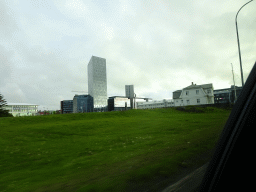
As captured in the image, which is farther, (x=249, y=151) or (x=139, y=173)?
(x=139, y=173)

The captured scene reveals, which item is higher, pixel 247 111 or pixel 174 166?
pixel 247 111

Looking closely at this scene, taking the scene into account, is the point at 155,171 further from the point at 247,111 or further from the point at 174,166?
the point at 247,111

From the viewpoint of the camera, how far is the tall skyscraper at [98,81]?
96375mm

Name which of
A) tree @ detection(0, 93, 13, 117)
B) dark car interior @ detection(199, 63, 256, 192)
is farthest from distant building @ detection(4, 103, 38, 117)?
dark car interior @ detection(199, 63, 256, 192)

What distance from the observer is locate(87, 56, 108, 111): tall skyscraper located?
3794 inches

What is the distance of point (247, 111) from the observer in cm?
75

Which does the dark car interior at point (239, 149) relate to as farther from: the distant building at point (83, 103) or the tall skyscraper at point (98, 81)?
the distant building at point (83, 103)

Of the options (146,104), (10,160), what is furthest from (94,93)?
(10,160)

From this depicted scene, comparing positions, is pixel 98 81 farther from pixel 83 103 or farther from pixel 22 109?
pixel 22 109

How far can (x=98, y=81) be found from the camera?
103 m

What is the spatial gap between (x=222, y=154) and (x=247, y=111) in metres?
0.24

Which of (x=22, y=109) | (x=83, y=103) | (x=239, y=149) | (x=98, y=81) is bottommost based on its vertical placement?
(x=239, y=149)

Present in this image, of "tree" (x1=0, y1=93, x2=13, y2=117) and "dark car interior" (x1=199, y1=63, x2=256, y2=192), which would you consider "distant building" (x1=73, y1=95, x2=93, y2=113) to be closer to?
"tree" (x1=0, y1=93, x2=13, y2=117)

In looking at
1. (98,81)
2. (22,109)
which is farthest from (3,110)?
(98,81)
